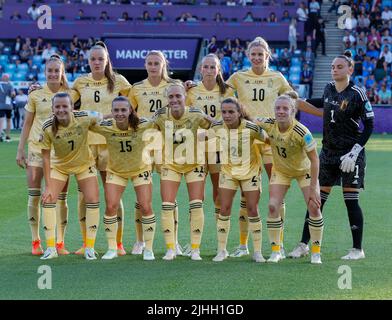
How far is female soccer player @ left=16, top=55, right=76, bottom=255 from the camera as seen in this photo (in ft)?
32.1

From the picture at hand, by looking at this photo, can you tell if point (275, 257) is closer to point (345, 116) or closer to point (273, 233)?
point (273, 233)

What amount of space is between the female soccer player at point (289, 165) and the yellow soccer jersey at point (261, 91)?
567 millimetres

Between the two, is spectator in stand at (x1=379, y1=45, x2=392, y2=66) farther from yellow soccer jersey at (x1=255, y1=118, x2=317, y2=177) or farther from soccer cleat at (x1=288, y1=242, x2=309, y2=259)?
yellow soccer jersey at (x1=255, y1=118, x2=317, y2=177)

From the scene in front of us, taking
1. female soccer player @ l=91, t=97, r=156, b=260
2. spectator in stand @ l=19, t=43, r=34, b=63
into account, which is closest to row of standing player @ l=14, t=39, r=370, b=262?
female soccer player @ l=91, t=97, r=156, b=260

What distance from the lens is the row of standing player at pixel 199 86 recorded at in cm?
979

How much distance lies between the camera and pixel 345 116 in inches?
378

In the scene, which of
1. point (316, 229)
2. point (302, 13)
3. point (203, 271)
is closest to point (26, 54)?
point (302, 13)

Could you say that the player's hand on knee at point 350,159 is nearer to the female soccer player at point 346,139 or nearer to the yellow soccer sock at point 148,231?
the female soccer player at point 346,139

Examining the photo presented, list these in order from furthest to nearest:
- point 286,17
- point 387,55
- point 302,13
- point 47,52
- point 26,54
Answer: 1. point 286,17
2. point 302,13
3. point 26,54
4. point 47,52
5. point 387,55

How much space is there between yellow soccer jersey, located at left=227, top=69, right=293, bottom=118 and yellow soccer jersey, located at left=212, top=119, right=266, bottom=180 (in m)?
0.60

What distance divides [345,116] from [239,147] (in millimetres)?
1151

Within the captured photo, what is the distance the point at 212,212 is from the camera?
13.0 metres

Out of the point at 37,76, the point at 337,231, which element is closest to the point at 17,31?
the point at 37,76
